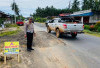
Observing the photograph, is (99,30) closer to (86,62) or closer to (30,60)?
(86,62)

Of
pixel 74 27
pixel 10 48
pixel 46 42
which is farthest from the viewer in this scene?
pixel 74 27

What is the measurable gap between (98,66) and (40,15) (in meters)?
88.4

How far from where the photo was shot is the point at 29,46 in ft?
21.0

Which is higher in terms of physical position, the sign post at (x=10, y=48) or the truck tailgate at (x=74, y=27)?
the truck tailgate at (x=74, y=27)

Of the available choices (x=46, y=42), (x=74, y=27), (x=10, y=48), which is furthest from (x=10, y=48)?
(x=74, y=27)

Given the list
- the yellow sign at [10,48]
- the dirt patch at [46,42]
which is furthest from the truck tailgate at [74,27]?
the yellow sign at [10,48]

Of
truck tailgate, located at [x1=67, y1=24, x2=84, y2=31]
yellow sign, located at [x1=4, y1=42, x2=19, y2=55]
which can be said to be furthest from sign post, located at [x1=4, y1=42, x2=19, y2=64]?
truck tailgate, located at [x1=67, y1=24, x2=84, y2=31]

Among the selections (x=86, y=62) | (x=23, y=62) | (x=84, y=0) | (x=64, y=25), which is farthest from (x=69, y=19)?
(x=84, y=0)

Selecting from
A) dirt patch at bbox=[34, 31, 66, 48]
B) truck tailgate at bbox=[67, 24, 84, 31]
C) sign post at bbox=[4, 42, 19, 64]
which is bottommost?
dirt patch at bbox=[34, 31, 66, 48]

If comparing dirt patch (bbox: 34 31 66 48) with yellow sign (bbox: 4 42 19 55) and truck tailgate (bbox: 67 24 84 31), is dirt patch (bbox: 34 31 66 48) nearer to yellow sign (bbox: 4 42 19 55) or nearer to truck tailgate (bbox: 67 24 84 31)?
truck tailgate (bbox: 67 24 84 31)

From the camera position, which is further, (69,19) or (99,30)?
(99,30)

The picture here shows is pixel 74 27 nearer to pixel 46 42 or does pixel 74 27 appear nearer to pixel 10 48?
pixel 46 42

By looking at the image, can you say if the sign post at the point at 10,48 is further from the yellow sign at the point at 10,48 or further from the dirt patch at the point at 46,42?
the dirt patch at the point at 46,42

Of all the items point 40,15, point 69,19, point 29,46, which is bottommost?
point 29,46
